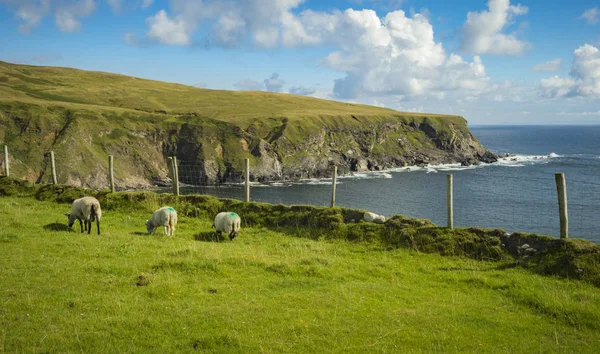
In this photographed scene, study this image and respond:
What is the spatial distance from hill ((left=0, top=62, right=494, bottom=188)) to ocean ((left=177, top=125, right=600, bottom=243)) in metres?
12.6

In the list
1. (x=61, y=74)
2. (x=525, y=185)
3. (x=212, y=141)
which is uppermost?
(x=61, y=74)

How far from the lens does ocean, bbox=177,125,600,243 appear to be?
57375 millimetres

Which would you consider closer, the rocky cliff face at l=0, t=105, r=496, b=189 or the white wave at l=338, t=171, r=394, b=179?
the rocky cliff face at l=0, t=105, r=496, b=189

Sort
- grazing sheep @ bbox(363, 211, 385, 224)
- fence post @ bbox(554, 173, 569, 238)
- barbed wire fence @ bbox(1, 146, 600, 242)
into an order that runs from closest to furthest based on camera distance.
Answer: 1. fence post @ bbox(554, 173, 569, 238)
2. grazing sheep @ bbox(363, 211, 385, 224)
3. barbed wire fence @ bbox(1, 146, 600, 242)

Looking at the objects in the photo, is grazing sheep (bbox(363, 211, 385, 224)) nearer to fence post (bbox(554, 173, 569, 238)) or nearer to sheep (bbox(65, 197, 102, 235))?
fence post (bbox(554, 173, 569, 238))

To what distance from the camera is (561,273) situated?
47.4 feet

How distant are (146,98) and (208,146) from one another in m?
57.1

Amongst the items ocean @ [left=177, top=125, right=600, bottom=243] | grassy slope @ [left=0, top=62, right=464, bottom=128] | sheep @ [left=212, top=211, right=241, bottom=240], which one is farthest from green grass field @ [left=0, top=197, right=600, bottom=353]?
grassy slope @ [left=0, top=62, right=464, bottom=128]

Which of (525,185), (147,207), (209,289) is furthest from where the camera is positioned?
(525,185)

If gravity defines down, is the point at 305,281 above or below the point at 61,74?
below

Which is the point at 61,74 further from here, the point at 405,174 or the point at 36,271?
the point at 36,271

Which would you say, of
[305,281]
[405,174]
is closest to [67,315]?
[305,281]

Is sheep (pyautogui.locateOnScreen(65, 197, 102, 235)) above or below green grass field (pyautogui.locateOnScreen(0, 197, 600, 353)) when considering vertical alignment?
above

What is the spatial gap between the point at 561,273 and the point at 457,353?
7.80 meters
